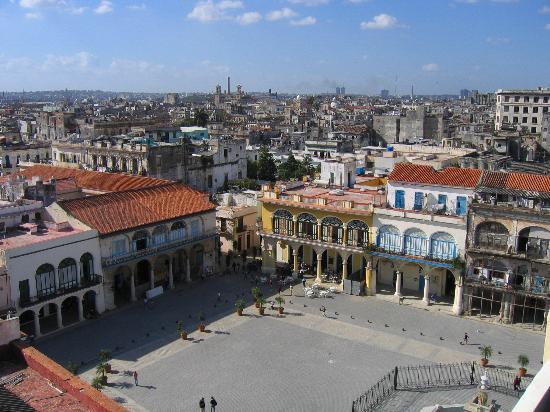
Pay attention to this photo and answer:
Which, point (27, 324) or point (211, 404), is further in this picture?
point (27, 324)

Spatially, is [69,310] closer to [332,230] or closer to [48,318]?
[48,318]

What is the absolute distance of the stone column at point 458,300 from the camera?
135ft

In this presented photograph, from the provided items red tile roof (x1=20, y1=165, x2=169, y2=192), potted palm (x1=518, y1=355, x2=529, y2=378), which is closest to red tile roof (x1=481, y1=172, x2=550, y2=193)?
potted palm (x1=518, y1=355, x2=529, y2=378)

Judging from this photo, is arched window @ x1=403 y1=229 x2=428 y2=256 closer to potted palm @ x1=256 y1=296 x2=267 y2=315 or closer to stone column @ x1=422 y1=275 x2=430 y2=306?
stone column @ x1=422 y1=275 x2=430 y2=306

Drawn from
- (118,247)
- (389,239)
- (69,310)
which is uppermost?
(389,239)

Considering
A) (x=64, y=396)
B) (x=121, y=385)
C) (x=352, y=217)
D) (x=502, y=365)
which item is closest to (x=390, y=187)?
(x=352, y=217)

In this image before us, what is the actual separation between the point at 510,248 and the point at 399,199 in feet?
30.9

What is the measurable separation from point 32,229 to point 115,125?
66518 mm

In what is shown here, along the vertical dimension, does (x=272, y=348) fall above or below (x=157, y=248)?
below

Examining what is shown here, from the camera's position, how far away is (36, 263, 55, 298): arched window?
1463 inches

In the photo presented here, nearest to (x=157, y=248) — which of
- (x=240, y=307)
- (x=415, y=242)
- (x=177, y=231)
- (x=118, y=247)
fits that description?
(x=177, y=231)

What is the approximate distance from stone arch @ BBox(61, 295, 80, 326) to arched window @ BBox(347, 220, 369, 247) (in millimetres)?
20996

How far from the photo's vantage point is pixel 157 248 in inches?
1786

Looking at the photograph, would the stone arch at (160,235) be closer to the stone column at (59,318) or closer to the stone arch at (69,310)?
the stone arch at (69,310)
